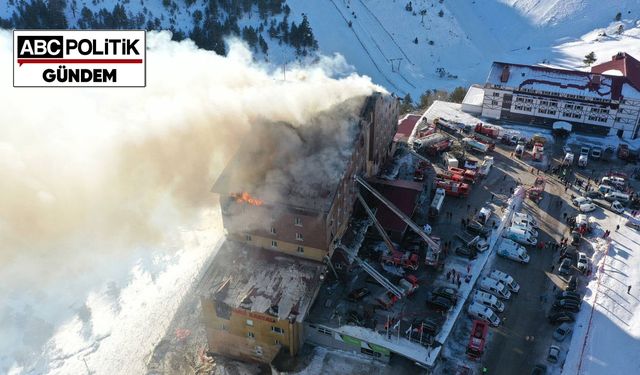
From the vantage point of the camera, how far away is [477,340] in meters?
35.7

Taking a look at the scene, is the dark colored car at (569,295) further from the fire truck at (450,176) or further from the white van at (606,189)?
the white van at (606,189)

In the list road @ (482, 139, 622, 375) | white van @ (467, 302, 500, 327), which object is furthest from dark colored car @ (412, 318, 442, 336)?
road @ (482, 139, 622, 375)

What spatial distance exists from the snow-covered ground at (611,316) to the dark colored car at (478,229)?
858 cm

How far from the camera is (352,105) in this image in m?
42.9

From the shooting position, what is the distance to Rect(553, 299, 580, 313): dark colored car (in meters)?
38.5

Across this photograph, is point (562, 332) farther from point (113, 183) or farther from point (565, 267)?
point (113, 183)

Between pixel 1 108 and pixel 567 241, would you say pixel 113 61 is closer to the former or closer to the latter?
pixel 1 108

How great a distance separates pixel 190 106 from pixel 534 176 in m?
33.9

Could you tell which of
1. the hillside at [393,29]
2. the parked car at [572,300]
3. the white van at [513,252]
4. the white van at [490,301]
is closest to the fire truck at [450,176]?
the white van at [513,252]

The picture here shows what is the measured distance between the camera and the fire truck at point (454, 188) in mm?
49906

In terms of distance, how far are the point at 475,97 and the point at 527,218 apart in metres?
24.8

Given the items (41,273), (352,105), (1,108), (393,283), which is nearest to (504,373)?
(393,283)

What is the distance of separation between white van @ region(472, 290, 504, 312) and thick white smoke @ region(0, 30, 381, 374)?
1843cm

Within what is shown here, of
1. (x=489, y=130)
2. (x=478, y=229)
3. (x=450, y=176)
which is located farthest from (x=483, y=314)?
(x=489, y=130)
